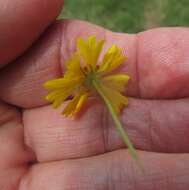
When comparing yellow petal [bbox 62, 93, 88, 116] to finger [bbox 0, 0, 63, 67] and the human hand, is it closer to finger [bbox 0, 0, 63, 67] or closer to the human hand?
the human hand

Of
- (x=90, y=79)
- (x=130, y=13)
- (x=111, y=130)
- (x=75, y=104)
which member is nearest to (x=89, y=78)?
(x=90, y=79)

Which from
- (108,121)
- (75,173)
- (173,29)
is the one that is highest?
(173,29)

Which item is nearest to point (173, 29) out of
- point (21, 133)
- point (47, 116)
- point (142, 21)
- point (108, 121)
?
point (108, 121)

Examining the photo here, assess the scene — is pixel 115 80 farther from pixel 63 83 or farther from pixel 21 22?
pixel 21 22

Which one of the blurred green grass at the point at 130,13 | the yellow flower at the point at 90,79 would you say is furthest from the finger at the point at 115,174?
the blurred green grass at the point at 130,13

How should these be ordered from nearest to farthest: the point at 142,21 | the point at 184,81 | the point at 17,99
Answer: the point at 184,81 → the point at 17,99 → the point at 142,21

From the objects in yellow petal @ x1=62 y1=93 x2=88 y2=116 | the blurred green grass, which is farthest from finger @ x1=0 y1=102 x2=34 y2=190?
the blurred green grass

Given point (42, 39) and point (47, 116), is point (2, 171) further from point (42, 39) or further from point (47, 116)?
point (42, 39)
